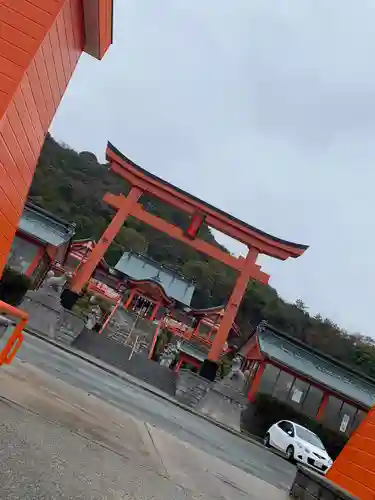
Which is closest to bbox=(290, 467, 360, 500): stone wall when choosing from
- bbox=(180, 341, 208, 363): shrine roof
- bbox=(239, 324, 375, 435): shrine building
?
bbox=(239, 324, 375, 435): shrine building

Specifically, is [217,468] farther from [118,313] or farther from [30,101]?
[118,313]

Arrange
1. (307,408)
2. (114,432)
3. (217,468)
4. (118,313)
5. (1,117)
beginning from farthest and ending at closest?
1. (118,313)
2. (307,408)
3. (217,468)
4. (114,432)
5. (1,117)

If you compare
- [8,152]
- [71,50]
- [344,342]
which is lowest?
[8,152]

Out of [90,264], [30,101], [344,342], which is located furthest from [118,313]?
[30,101]

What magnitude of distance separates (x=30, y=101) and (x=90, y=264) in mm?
13555

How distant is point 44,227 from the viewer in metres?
23.5

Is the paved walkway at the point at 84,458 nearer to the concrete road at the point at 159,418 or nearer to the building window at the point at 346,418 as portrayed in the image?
the concrete road at the point at 159,418

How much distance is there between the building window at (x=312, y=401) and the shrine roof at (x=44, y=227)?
44.8 feet

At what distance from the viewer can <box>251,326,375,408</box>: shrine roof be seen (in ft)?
61.7

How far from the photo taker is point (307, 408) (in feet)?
61.5

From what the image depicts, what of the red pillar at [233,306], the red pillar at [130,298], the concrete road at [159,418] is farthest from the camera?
the red pillar at [130,298]

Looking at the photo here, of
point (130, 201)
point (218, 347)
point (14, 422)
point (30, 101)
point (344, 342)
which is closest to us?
point (14, 422)

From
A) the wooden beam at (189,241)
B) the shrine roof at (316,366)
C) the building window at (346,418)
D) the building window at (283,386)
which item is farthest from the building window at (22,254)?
the building window at (346,418)

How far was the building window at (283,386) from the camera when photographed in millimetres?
18609
